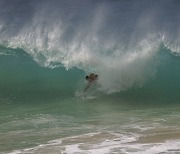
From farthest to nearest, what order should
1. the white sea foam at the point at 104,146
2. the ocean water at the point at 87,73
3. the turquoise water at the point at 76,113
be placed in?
the ocean water at the point at 87,73
the turquoise water at the point at 76,113
the white sea foam at the point at 104,146

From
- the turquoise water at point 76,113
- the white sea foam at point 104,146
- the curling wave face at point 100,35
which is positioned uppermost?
the curling wave face at point 100,35

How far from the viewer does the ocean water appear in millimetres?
11906

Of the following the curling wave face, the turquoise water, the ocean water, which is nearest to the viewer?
the turquoise water

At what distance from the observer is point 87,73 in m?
21.4

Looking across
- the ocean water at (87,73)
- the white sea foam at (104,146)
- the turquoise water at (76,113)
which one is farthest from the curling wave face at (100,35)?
the white sea foam at (104,146)

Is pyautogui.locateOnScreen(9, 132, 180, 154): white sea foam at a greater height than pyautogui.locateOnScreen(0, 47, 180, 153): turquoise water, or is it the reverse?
pyautogui.locateOnScreen(0, 47, 180, 153): turquoise water

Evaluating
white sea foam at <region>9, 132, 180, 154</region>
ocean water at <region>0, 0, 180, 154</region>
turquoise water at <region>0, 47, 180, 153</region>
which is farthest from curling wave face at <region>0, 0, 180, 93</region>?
white sea foam at <region>9, 132, 180, 154</region>

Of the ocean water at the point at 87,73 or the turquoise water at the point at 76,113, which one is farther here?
the ocean water at the point at 87,73

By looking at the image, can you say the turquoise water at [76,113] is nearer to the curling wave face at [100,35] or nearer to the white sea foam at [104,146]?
the white sea foam at [104,146]

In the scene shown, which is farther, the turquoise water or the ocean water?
the ocean water

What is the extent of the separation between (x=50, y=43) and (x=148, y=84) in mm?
5408

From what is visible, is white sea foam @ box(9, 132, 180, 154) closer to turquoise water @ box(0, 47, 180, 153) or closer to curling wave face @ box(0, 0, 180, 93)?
turquoise water @ box(0, 47, 180, 153)

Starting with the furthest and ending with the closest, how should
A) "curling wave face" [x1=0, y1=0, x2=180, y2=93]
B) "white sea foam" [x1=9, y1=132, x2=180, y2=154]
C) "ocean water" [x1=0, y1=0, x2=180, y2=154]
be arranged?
"curling wave face" [x1=0, y1=0, x2=180, y2=93], "ocean water" [x1=0, y1=0, x2=180, y2=154], "white sea foam" [x1=9, y1=132, x2=180, y2=154]

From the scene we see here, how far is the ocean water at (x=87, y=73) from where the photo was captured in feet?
A: 39.1
